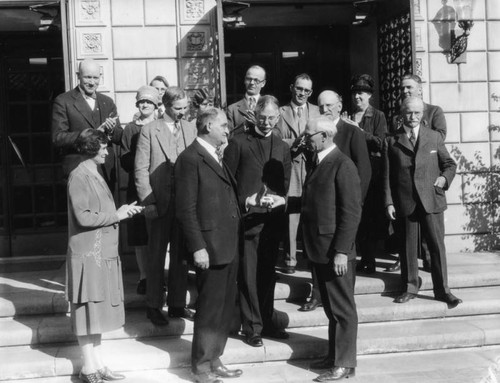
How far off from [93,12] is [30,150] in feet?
7.68

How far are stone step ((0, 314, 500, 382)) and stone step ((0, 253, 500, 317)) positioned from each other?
1.63 feet

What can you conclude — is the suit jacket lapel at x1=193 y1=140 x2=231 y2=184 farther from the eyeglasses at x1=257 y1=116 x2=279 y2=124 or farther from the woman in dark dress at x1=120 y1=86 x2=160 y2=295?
the woman in dark dress at x1=120 y1=86 x2=160 y2=295

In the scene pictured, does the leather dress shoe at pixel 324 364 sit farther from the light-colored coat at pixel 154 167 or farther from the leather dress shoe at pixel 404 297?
the light-colored coat at pixel 154 167

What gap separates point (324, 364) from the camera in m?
6.02

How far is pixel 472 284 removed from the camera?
760 cm

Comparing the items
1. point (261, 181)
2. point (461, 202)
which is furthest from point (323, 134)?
point (461, 202)

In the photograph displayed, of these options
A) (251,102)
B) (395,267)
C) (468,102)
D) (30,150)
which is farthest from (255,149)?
(30,150)

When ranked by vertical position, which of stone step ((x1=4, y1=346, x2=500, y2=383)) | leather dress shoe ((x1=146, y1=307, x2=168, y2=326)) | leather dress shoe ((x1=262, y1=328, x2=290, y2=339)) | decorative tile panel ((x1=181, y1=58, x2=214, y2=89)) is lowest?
stone step ((x1=4, y1=346, x2=500, y2=383))

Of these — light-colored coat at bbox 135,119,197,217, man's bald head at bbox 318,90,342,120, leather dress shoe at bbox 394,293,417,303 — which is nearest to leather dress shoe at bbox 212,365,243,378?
light-colored coat at bbox 135,119,197,217

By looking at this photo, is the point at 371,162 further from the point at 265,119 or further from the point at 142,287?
the point at 142,287

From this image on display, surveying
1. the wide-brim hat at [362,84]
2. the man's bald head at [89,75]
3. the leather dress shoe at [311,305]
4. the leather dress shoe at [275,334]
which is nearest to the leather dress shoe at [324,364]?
the leather dress shoe at [275,334]

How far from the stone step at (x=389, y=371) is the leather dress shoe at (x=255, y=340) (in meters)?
0.16

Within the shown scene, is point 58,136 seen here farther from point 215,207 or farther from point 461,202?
point 461,202

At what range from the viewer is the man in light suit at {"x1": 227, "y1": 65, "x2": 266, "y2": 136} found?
722cm
